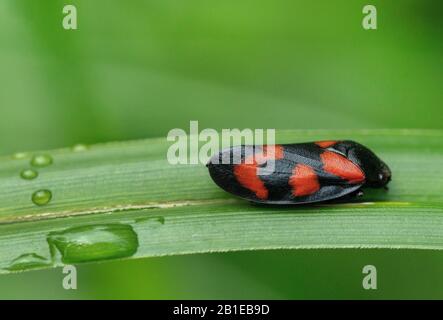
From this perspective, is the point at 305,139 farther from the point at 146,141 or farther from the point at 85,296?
the point at 85,296

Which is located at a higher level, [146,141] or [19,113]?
[19,113]

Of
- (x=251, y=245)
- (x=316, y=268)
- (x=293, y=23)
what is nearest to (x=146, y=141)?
(x=251, y=245)

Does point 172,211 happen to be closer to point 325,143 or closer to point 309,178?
point 309,178

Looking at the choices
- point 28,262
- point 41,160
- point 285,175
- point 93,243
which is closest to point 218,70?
point 285,175

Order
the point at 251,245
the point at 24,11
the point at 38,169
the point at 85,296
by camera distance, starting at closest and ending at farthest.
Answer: the point at 251,245 < the point at 38,169 < the point at 85,296 < the point at 24,11

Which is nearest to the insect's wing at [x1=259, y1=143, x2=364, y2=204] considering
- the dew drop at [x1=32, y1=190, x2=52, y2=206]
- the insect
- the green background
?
the insect

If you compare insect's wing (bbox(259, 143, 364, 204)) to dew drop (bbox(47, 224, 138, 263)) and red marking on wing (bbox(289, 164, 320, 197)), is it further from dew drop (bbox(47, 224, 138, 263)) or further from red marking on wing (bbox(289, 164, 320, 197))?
dew drop (bbox(47, 224, 138, 263))

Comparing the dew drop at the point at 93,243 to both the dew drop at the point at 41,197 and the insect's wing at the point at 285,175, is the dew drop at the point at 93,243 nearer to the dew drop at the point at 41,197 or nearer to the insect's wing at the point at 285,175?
the dew drop at the point at 41,197

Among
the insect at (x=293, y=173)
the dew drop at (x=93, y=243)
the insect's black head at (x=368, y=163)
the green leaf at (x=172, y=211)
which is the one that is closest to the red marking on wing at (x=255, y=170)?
the insect at (x=293, y=173)
